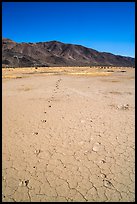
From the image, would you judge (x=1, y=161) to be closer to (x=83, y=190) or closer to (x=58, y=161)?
(x=58, y=161)

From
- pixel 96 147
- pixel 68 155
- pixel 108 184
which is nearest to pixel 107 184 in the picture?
pixel 108 184

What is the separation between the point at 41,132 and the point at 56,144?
0.95 metres

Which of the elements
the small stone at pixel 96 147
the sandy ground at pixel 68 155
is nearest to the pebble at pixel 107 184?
the sandy ground at pixel 68 155

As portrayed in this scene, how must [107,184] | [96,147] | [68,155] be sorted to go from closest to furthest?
[107,184] → [68,155] → [96,147]

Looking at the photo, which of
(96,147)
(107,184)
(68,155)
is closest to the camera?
(107,184)

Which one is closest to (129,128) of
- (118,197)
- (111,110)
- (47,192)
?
(111,110)

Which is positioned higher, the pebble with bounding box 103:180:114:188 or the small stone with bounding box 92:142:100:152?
the small stone with bounding box 92:142:100:152

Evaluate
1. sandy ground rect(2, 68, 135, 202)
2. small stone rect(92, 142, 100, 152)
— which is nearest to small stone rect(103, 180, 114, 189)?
sandy ground rect(2, 68, 135, 202)

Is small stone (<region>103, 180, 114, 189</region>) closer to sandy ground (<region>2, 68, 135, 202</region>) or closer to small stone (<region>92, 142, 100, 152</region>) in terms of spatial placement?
sandy ground (<region>2, 68, 135, 202</region>)

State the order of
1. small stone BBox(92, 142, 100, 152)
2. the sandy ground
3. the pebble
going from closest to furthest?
the sandy ground < the pebble < small stone BBox(92, 142, 100, 152)

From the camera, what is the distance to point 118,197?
339 centimetres

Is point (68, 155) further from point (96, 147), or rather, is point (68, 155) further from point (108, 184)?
point (108, 184)

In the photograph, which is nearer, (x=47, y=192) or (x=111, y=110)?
(x=47, y=192)

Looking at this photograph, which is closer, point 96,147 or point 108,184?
point 108,184
